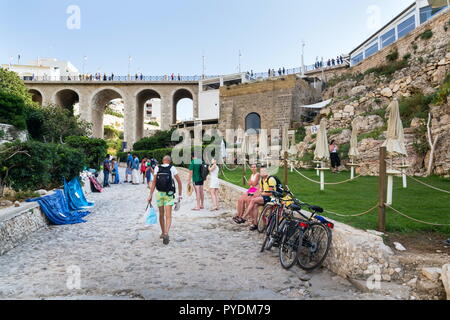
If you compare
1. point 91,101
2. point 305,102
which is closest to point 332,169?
point 305,102

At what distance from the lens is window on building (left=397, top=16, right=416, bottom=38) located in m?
25.2

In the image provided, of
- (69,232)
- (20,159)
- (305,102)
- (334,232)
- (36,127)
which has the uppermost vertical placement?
(305,102)

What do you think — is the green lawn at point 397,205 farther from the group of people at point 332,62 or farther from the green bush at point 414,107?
the group of people at point 332,62

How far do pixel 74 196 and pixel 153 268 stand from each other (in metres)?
5.00

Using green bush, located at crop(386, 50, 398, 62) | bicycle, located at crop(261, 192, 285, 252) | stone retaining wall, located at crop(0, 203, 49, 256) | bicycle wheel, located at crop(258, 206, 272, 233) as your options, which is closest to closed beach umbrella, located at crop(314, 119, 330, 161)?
bicycle wheel, located at crop(258, 206, 272, 233)

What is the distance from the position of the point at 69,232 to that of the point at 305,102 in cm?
2738

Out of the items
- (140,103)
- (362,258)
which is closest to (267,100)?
(140,103)

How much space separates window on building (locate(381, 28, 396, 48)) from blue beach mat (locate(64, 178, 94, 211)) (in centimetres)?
3186

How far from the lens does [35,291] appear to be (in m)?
2.72

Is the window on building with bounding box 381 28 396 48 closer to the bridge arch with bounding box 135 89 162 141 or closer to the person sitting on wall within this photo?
the bridge arch with bounding box 135 89 162 141

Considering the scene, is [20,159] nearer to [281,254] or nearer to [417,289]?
[281,254]

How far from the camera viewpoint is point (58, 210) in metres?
6.04

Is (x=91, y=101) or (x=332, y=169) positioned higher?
(x=91, y=101)

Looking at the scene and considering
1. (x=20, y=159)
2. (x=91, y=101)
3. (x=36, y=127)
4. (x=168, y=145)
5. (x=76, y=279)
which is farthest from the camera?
(x=91, y=101)
